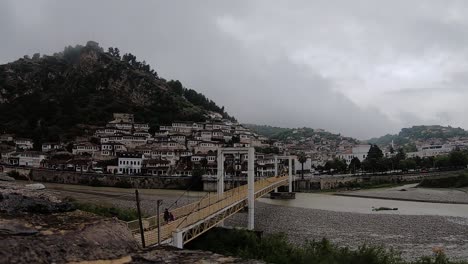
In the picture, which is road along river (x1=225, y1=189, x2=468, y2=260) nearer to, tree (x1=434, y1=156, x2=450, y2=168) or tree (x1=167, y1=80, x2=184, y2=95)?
tree (x1=434, y1=156, x2=450, y2=168)

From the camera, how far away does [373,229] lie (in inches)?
1139

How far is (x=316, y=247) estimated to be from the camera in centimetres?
1741

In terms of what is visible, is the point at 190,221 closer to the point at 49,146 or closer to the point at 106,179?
the point at 106,179

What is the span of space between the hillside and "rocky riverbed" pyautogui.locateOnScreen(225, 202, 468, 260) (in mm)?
78879

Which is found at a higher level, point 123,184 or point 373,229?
point 123,184

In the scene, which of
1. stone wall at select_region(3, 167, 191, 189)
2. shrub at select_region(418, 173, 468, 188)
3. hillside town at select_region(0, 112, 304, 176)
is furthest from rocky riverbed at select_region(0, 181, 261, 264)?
shrub at select_region(418, 173, 468, 188)

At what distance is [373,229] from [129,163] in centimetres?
5695

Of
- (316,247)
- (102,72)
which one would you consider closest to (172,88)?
(102,72)

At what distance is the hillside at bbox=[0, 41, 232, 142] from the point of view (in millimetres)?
112812

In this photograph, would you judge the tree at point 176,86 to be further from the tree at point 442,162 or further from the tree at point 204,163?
the tree at point 442,162

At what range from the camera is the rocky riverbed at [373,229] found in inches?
921

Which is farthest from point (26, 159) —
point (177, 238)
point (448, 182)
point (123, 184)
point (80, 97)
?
point (177, 238)

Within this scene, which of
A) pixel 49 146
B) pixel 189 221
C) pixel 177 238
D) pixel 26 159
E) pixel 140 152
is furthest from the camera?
pixel 49 146

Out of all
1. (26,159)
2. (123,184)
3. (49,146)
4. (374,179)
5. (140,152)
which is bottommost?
(123,184)
